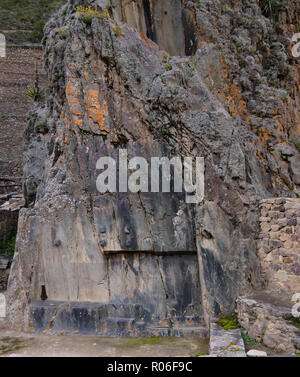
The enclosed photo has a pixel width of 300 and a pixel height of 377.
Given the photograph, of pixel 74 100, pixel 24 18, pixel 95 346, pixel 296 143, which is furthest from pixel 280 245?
A: pixel 24 18

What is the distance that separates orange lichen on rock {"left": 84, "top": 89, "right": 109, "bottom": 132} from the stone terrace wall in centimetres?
399

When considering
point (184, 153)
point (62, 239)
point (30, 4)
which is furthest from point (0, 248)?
point (30, 4)

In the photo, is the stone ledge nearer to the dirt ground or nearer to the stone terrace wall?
the stone terrace wall

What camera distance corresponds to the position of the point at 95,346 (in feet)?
22.4

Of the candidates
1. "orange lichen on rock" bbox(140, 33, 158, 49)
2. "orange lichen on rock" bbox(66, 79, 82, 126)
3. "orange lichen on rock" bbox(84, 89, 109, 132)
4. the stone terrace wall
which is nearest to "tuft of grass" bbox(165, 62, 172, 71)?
"orange lichen on rock" bbox(140, 33, 158, 49)

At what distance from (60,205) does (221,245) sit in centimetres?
368

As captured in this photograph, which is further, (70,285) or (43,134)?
(43,134)

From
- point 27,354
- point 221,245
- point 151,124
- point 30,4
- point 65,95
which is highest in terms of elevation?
point 30,4

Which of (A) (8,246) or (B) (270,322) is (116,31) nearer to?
(B) (270,322)

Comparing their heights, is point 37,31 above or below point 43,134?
above

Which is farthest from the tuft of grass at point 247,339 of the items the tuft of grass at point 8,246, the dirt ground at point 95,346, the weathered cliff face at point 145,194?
the tuft of grass at point 8,246

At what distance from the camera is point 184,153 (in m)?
7.90

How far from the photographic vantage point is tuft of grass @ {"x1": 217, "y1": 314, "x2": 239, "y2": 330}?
6563 mm

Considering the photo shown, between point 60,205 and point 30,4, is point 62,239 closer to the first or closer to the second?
point 60,205
